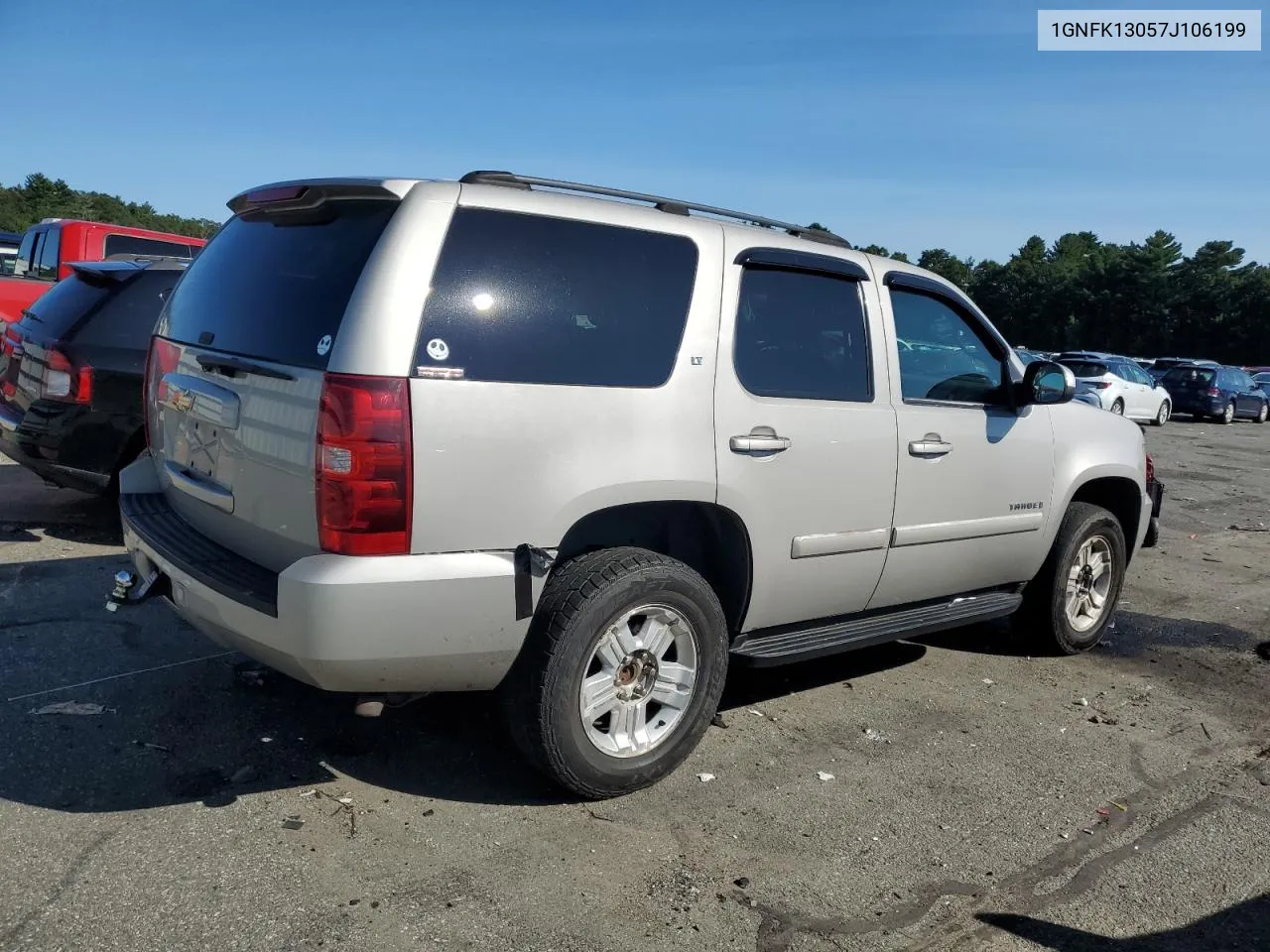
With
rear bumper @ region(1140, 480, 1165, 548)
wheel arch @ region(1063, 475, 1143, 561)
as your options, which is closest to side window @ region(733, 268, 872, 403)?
wheel arch @ region(1063, 475, 1143, 561)

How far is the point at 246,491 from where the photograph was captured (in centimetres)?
338

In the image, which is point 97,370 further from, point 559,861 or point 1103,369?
point 1103,369

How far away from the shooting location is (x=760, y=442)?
3.86 meters

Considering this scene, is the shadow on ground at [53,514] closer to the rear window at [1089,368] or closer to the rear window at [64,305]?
the rear window at [64,305]

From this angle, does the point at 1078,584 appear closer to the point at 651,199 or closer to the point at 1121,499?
the point at 1121,499

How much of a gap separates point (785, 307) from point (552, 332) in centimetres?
117

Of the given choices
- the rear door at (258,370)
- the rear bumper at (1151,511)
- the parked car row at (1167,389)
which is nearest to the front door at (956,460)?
the rear bumper at (1151,511)

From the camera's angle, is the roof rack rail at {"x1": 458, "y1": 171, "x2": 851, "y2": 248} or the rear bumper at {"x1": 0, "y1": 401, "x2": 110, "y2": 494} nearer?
the roof rack rail at {"x1": 458, "y1": 171, "x2": 851, "y2": 248}

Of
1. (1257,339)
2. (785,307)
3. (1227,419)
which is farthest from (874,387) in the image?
(1257,339)

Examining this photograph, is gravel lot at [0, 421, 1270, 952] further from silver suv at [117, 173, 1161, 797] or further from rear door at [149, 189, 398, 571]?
rear door at [149, 189, 398, 571]

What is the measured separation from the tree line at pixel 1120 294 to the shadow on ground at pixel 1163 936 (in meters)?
50.9

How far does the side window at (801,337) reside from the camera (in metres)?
3.97

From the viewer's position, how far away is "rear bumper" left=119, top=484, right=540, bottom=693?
120 inches

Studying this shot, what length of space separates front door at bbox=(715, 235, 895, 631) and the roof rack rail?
16 cm
